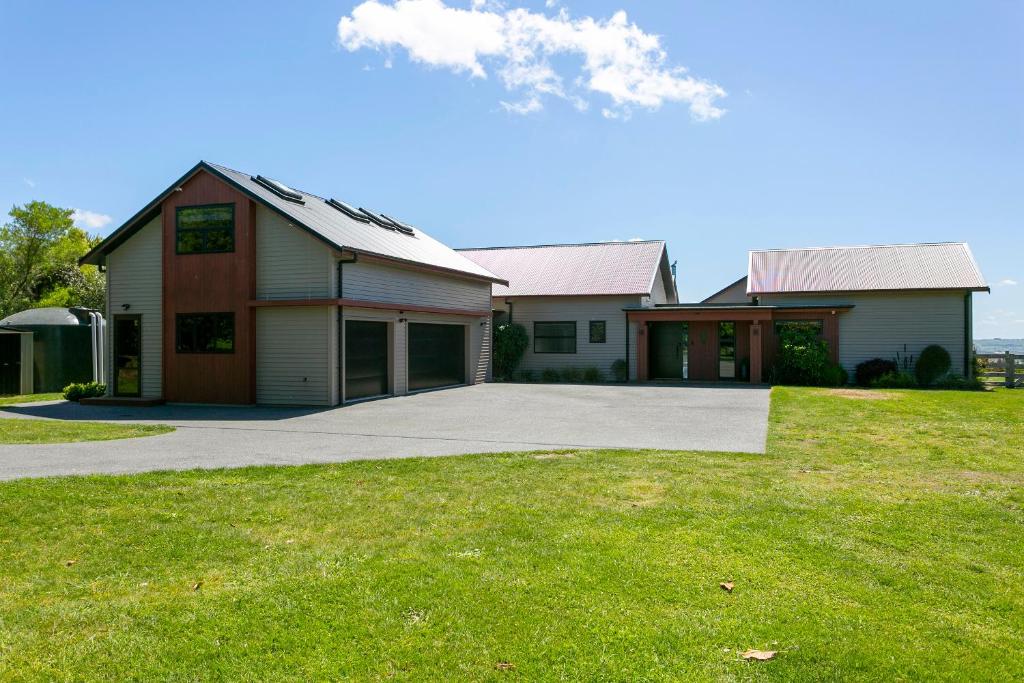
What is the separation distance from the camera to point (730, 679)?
3295 mm

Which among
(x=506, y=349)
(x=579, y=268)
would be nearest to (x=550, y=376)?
(x=506, y=349)

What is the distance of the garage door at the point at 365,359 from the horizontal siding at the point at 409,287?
78 cm

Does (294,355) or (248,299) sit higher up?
(248,299)

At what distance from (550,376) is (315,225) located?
12255 mm

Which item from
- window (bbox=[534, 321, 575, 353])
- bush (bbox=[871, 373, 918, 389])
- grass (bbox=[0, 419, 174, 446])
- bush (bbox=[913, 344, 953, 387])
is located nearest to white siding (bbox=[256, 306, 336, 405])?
grass (bbox=[0, 419, 174, 446])

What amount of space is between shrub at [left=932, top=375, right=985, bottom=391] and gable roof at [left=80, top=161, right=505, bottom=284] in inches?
619

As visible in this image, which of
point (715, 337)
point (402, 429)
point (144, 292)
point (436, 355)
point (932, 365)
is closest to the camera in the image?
point (402, 429)

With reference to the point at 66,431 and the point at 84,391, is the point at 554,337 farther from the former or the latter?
the point at 66,431

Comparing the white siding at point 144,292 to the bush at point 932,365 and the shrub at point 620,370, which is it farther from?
the bush at point 932,365

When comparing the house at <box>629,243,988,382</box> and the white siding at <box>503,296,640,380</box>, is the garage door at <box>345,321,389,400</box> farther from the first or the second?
the house at <box>629,243,988,382</box>

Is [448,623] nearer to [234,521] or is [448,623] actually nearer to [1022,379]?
[234,521]

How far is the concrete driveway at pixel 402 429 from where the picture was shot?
884cm

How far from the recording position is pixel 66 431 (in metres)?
11.4

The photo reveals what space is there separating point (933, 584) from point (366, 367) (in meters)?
15.0
